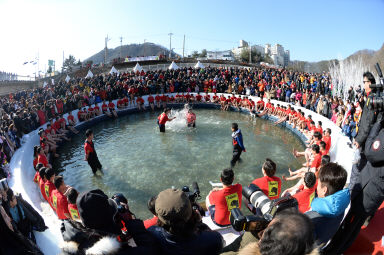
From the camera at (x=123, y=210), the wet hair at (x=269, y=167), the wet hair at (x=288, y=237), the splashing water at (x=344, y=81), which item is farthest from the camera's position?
the splashing water at (x=344, y=81)

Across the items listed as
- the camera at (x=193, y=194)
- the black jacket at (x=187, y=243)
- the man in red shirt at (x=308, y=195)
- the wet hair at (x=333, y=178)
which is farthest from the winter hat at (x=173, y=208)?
the man in red shirt at (x=308, y=195)

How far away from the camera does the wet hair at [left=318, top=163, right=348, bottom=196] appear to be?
7.93 ft

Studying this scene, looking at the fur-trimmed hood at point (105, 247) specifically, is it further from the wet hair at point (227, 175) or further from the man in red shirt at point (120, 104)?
the man in red shirt at point (120, 104)

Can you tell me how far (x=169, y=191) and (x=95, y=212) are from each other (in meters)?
0.63

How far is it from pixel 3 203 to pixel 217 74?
2307 centimetres

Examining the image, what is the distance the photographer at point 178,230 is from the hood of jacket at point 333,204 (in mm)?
1100

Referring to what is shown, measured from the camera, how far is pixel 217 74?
2481cm

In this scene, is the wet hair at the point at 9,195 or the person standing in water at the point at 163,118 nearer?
the wet hair at the point at 9,195

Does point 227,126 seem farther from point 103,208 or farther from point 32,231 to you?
point 103,208

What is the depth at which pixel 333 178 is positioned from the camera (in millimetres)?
2426

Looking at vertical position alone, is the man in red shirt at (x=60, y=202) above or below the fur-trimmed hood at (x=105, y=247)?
below

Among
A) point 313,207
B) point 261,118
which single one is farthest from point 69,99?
point 313,207

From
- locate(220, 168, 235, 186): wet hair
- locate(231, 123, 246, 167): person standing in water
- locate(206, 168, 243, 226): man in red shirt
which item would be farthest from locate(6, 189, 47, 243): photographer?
locate(231, 123, 246, 167): person standing in water

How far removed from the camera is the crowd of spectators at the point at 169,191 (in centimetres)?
199
